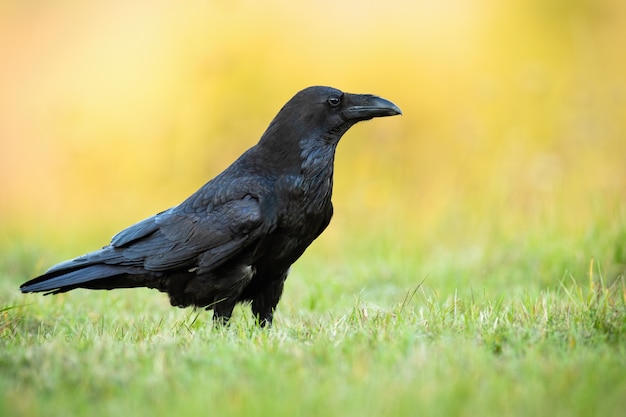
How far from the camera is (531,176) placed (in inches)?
326

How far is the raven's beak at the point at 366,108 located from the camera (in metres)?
4.89

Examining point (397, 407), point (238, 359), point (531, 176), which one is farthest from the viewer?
point (531, 176)

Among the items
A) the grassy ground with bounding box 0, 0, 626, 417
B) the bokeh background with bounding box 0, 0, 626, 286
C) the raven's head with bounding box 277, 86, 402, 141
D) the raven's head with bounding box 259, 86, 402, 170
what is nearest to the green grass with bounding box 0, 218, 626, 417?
the grassy ground with bounding box 0, 0, 626, 417

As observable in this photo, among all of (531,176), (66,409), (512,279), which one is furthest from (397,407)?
(531,176)

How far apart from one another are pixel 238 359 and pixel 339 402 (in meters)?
0.65

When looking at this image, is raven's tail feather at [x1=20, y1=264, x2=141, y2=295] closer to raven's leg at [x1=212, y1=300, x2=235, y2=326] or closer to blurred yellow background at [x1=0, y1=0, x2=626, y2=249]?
raven's leg at [x1=212, y1=300, x2=235, y2=326]

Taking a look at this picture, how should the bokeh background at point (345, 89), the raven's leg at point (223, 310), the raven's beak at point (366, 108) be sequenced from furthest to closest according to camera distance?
the bokeh background at point (345, 89), the raven's beak at point (366, 108), the raven's leg at point (223, 310)

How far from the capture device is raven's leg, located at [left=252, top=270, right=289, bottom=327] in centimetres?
495

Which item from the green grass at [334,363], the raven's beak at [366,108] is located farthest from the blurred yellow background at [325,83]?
the green grass at [334,363]

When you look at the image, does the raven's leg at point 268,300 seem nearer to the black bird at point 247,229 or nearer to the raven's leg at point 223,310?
the black bird at point 247,229

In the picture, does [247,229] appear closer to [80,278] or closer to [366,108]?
[366,108]

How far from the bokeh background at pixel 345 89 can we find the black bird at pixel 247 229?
2.64 metres

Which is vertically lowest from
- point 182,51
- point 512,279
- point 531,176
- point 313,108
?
point 512,279

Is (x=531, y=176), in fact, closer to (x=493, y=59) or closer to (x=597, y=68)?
(x=597, y=68)
